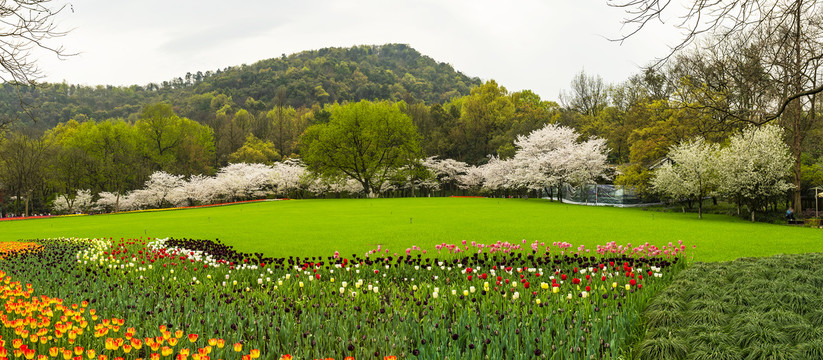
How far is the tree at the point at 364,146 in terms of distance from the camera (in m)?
52.4

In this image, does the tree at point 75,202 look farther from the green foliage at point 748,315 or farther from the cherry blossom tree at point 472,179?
the green foliage at point 748,315

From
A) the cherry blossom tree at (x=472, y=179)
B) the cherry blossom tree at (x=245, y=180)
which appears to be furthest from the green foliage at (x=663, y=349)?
the cherry blossom tree at (x=245, y=180)

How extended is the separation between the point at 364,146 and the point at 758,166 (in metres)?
38.8

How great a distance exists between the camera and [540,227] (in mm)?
18953

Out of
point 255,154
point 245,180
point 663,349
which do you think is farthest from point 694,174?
point 255,154

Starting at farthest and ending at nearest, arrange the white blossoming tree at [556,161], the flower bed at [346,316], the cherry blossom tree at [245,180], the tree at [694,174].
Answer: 1. the cherry blossom tree at [245,180]
2. the white blossoming tree at [556,161]
3. the tree at [694,174]
4. the flower bed at [346,316]

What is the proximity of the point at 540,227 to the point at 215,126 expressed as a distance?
70.9 metres

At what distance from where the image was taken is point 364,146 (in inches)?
2119

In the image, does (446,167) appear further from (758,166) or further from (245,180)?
(758,166)

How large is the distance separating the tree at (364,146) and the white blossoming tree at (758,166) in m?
33.5

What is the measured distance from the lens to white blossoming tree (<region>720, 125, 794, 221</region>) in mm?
24000

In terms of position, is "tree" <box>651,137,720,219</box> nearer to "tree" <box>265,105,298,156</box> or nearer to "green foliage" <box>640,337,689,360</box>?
"green foliage" <box>640,337,689,360</box>

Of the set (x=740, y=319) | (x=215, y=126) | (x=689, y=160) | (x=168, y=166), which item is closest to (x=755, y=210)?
(x=689, y=160)

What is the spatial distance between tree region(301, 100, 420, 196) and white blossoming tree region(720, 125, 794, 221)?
3354cm
